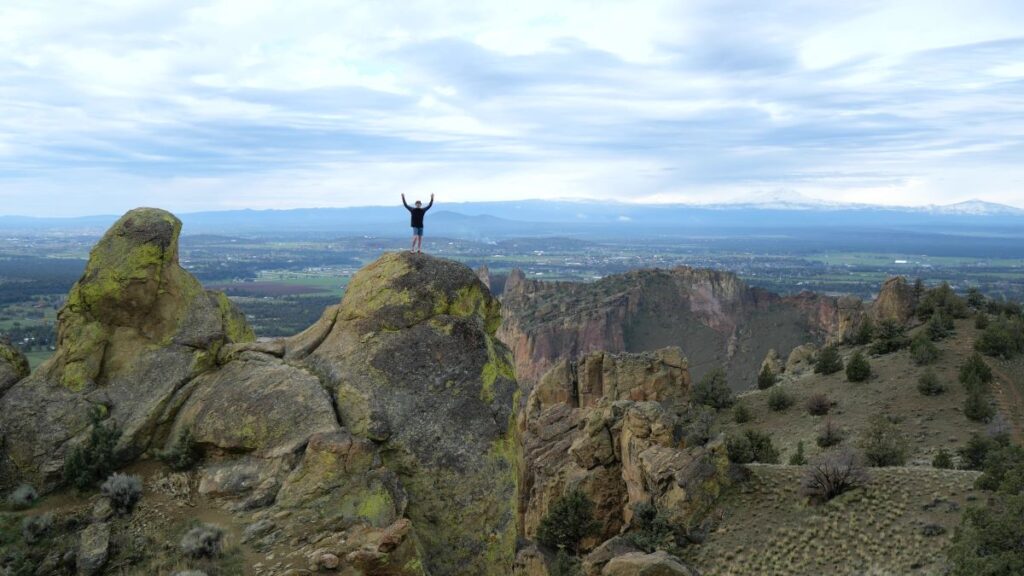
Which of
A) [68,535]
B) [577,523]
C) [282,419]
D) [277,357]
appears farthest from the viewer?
[577,523]

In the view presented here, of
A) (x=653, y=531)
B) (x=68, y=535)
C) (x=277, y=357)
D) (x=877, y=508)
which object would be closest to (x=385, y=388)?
(x=277, y=357)

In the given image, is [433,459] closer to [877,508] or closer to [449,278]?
[449,278]

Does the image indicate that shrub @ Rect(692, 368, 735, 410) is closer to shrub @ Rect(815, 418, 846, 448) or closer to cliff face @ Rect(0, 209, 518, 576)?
shrub @ Rect(815, 418, 846, 448)

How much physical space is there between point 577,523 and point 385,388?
766 inches

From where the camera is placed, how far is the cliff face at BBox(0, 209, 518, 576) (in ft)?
41.8

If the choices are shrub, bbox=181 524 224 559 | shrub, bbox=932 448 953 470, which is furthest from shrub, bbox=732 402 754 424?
shrub, bbox=181 524 224 559

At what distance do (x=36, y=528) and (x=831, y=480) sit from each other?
88.7 ft

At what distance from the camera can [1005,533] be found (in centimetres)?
2136

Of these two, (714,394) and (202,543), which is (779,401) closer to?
(714,394)

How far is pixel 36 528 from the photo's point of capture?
12281 millimetres

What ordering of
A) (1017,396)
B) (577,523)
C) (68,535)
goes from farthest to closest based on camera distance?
(1017,396) < (577,523) < (68,535)

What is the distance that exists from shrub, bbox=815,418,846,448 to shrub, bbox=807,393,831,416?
350cm

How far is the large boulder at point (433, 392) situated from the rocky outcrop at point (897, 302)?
162ft

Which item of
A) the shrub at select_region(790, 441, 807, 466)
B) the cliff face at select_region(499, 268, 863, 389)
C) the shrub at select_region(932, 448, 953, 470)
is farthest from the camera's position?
the cliff face at select_region(499, 268, 863, 389)
